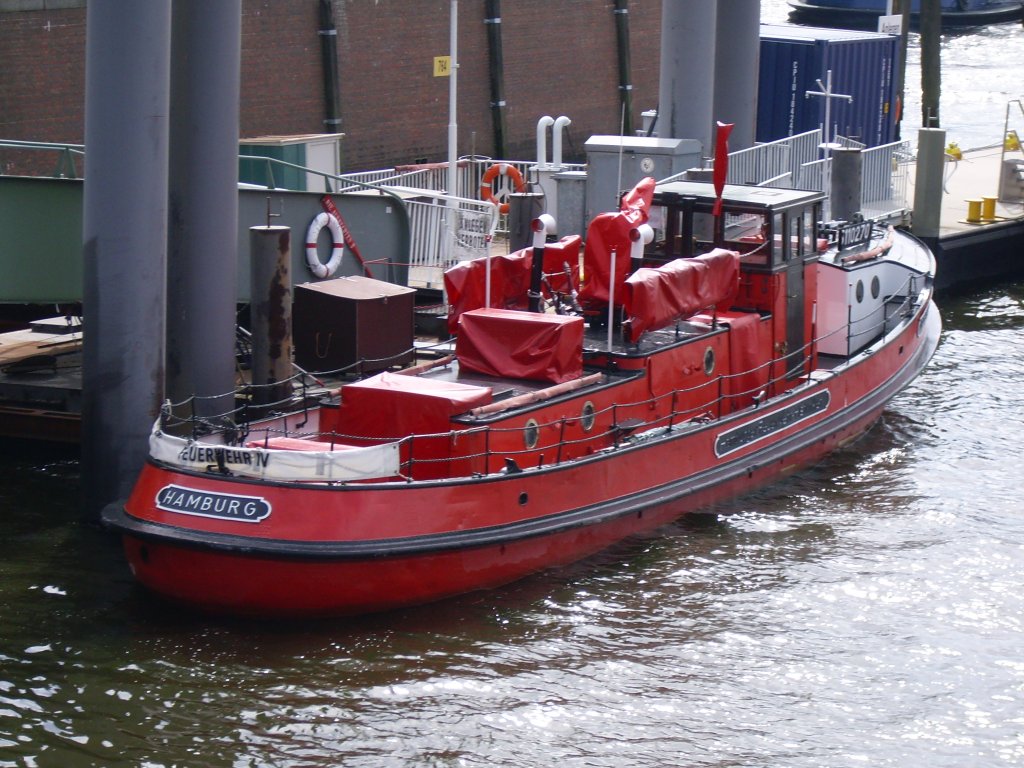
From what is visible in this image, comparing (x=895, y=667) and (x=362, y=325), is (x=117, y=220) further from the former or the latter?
(x=895, y=667)

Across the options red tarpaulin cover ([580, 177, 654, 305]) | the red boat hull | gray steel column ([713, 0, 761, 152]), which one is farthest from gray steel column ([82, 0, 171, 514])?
gray steel column ([713, 0, 761, 152])

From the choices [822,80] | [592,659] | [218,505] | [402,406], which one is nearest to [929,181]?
[822,80]

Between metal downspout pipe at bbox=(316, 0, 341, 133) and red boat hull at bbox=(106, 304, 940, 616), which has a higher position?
metal downspout pipe at bbox=(316, 0, 341, 133)

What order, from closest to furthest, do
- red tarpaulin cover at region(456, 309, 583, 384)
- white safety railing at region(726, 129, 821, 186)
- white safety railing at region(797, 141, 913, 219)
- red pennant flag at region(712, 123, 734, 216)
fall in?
1. red tarpaulin cover at region(456, 309, 583, 384)
2. red pennant flag at region(712, 123, 734, 216)
3. white safety railing at region(726, 129, 821, 186)
4. white safety railing at region(797, 141, 913, 219)

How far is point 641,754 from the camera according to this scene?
9.30m

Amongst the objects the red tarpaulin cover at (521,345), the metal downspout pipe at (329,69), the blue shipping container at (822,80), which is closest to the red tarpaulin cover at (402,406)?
the red tarpaulin cover at (521,345)

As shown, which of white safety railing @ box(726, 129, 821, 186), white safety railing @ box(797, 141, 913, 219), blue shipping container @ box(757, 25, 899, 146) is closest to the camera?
white safety railing @ box(726, 129, 821, 186)

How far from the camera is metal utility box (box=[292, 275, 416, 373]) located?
14.3m

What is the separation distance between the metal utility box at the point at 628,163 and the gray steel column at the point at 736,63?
8.10 feet

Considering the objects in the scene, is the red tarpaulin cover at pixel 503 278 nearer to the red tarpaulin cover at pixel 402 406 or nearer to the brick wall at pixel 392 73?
the red tarpaulin cover at pixel 402 406

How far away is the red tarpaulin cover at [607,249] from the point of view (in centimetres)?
1304

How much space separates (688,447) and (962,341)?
9212mm

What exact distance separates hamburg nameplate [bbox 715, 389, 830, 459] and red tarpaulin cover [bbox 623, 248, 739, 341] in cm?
122

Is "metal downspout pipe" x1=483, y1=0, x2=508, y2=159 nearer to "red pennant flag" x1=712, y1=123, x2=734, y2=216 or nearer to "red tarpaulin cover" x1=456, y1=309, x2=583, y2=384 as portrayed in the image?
"red pennant flag" x1=712, y1=123, x2=734, y2=216
